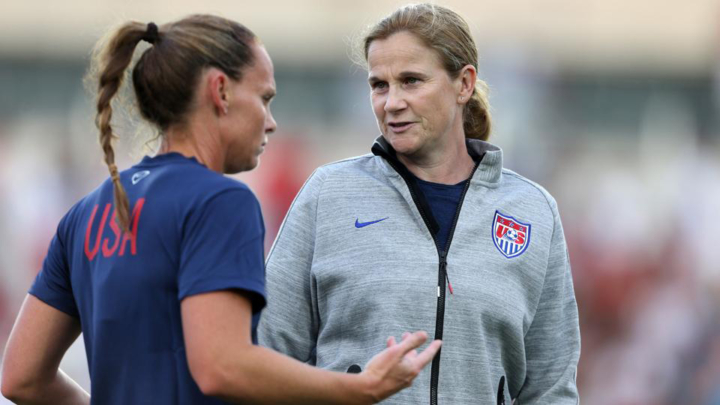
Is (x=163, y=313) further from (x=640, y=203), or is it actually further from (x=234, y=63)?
(x=640, y=203)

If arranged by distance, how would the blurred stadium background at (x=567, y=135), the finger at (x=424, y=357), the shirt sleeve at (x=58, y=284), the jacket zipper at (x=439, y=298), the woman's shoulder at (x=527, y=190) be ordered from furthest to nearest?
the blurred stadium background at (x=567, y=135) → the woman's shoulder at (x=527, y=190) → the jacket zipper at (x=439, y=298) → the shirt sleeve at (x=58, y=284) → the finger at (x=424, y=357)

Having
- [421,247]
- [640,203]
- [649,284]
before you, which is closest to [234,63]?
[421,247]

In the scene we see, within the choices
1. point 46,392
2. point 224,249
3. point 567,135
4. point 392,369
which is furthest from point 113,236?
point 567,135

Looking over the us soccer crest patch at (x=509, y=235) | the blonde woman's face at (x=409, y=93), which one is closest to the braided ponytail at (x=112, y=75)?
the blonde woman's face at (x=409, y=93)

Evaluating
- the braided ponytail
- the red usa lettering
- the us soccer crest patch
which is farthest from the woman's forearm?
the us soccer crest patch

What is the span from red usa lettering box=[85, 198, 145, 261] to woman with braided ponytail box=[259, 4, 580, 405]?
0.84 m

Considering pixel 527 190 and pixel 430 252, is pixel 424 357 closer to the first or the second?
pixel 430 252

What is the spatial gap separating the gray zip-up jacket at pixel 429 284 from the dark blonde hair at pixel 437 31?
0.30 meters

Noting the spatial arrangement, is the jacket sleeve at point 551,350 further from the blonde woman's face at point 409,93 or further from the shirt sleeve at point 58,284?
the shirt sleeve at point 58,284

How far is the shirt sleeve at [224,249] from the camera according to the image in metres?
3.01

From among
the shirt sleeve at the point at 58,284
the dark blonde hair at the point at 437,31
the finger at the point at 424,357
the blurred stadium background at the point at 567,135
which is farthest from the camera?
the blurred stadium background at the point at 567,135

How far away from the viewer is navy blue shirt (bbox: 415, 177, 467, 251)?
400 cm

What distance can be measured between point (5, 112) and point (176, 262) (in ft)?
55.1

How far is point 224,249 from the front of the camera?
3047 millimetres
